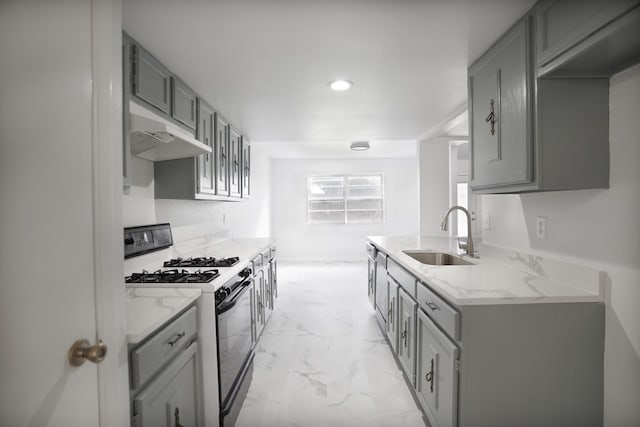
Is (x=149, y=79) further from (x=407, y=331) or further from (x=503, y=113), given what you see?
(x=407, y=331)

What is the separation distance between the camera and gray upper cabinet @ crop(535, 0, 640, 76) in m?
0.97

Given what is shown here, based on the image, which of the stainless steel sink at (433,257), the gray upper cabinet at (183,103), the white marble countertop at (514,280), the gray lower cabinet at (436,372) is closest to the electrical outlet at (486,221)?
the white marble countertop at (514,280)

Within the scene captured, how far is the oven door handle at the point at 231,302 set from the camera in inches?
66.2

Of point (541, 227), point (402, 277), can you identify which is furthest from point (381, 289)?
point (541, 227)

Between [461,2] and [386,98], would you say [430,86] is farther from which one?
[461,2]

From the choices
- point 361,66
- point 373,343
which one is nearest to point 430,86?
point 361,66

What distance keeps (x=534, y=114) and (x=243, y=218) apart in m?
4.13

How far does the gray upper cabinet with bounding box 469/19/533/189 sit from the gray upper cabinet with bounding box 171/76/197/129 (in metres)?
1.89

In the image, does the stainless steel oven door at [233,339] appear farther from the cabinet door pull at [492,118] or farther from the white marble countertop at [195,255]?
the cabinet door pull at [492,118]

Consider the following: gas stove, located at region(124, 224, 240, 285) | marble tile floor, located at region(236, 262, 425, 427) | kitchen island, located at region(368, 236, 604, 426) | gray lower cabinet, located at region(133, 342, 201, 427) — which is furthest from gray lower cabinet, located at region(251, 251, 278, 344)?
kitchen island, located at region(368, 236, 604, 426)

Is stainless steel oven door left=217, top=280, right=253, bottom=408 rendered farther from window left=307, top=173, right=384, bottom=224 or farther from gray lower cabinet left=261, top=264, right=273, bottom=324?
window left=307, top=173, right=384, bottom=224

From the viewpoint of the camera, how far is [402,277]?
7.43 ft

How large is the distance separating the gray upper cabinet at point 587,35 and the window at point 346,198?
6.00m

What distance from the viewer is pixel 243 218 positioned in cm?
490
